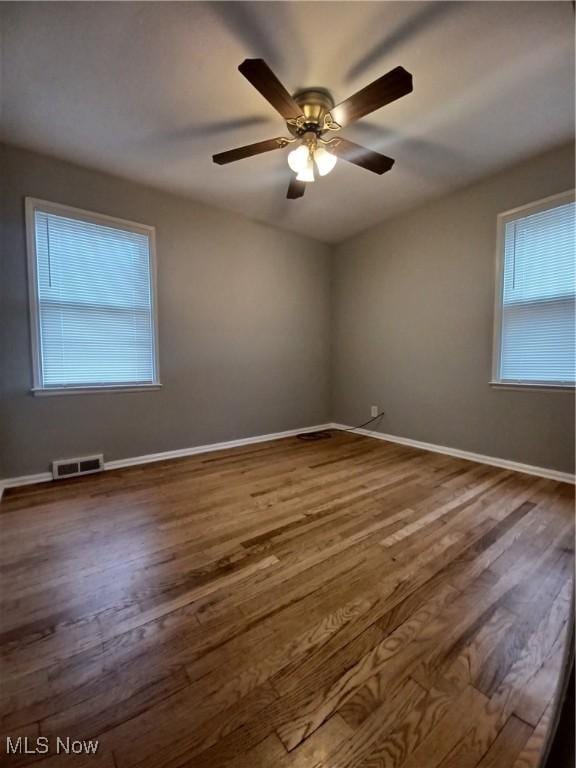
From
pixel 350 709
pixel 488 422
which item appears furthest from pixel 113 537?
pixel 488 422

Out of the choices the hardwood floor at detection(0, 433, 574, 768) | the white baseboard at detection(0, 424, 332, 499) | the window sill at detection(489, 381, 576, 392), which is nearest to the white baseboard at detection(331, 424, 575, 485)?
the hardwood floor at detection(0, 433, 574, 768)

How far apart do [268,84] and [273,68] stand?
17.8 inches

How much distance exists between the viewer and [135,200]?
2885mm

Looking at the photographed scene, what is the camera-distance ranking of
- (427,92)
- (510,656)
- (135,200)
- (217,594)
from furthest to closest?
(135,200), (427,92), (217,594), (510,656)

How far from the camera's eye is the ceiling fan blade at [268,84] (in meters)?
1.37

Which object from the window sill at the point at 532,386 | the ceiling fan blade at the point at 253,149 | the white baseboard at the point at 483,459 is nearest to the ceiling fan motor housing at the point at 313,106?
the ceiling fan blade at the point at 253,149

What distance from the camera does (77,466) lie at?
2.68 m

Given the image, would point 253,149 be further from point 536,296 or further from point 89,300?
point 536,296

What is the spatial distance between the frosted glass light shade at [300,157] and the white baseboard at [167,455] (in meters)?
2.67

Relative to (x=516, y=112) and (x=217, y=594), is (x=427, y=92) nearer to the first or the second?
(x=516, y=112)

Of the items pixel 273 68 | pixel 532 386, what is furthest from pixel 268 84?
pixel 532 386

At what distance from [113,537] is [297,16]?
2860 mm

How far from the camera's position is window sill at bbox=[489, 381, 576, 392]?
97.1 inches

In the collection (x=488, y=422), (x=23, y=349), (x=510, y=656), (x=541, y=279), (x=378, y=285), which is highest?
(x=378, y=285)
